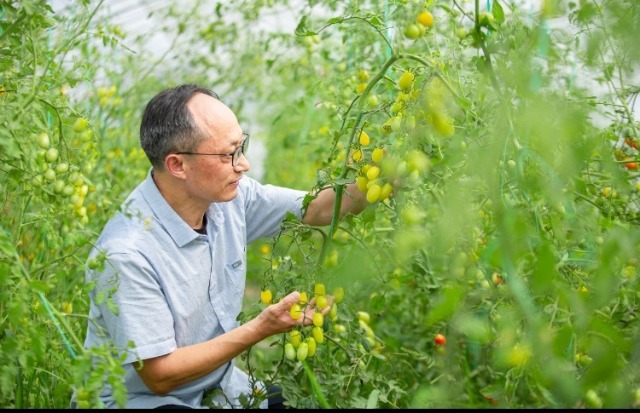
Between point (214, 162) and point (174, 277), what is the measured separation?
0.28 m

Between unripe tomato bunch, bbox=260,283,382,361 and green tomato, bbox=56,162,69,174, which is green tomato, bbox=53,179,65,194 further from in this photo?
unripe tomato bunch, bbox=260,283,382,361

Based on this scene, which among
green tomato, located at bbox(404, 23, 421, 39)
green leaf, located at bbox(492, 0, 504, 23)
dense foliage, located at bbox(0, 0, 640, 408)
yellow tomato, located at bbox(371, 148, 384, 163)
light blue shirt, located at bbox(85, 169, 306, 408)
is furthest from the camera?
light blue shirt, located at bbox(85, 169, 306, 408)

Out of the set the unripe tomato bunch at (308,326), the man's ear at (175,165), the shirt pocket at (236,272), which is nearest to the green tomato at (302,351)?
the unripe tomato bunch at (308,326)

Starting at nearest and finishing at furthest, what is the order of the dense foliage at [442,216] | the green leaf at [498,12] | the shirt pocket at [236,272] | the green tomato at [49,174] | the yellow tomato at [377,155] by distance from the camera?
the dense foliage at [442,216], the green leaf at [498,12], the yellow tomato at [377,155], the green tomato at [49,174], the shirt pocket at [236,272]

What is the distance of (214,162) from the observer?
192cm

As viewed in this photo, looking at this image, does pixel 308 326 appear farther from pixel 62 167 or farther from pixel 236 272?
pixel 62 167

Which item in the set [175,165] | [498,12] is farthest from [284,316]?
[498,12]

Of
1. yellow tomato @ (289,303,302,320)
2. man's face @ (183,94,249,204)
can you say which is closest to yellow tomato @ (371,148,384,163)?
yellow tomato @ (289,303,302,320)

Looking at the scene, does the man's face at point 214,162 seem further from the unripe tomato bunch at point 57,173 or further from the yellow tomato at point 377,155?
the yellow tomato at point 377,155

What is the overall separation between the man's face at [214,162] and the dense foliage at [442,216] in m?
0.19

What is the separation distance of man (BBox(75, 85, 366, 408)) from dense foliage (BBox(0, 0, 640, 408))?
9 centimetres

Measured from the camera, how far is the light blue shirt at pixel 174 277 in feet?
5.80

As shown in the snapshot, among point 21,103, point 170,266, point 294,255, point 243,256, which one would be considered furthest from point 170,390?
point 294,255

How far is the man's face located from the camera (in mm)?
1916
